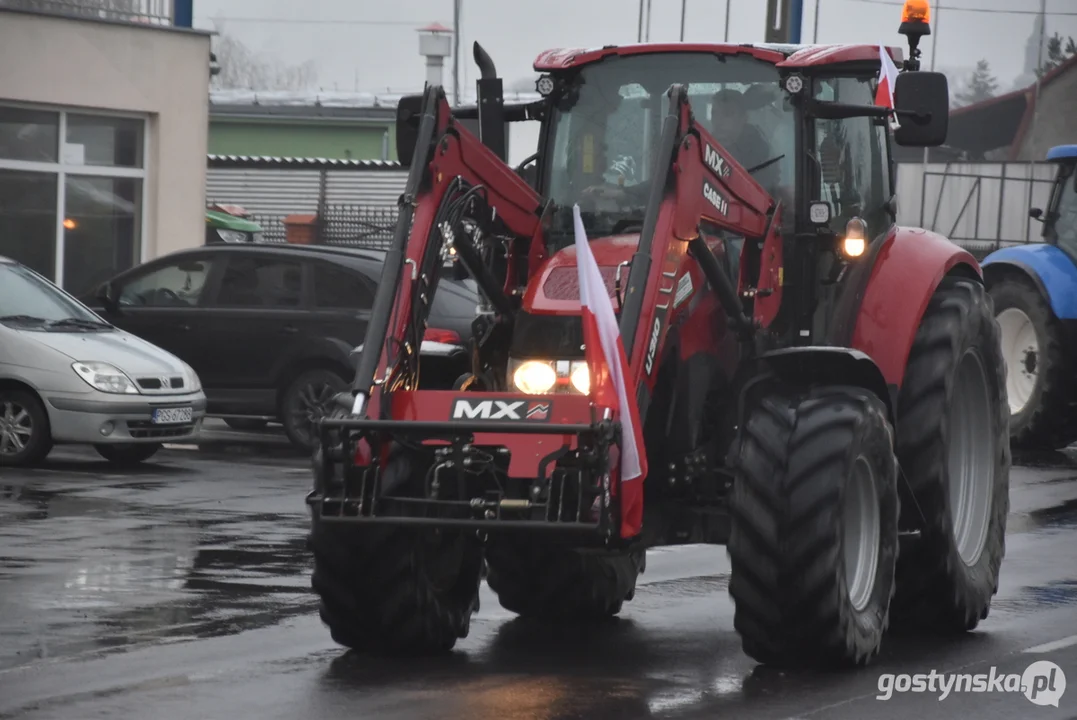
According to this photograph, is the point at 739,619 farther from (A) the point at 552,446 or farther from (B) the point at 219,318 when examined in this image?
(B) the point at 219,318

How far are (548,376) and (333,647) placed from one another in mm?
1517

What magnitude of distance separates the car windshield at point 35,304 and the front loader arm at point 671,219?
9433 mm

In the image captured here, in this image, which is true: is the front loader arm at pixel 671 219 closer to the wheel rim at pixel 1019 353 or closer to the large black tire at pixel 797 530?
the large black tire at pixel 797 530

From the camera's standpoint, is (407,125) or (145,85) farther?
(145,85)

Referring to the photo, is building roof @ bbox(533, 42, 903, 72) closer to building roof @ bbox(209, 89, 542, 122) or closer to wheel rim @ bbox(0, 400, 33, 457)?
wheel rim @ bbox(0, 400, 33, 457)

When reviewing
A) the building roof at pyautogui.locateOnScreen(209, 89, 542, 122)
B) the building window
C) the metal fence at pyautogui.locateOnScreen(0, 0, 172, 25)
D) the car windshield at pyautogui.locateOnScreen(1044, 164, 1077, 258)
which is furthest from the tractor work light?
the building roof at pyautogui.locateOnScreen(209, 89, 542, 122)

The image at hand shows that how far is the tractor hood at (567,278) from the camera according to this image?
27.0ft

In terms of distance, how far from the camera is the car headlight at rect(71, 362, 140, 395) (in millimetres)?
15891

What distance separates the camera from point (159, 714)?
700cm

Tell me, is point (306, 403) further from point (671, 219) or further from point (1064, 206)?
point (671, 219)

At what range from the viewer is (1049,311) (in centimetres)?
1867

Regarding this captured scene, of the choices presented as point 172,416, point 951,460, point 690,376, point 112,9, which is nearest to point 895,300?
point 951,460

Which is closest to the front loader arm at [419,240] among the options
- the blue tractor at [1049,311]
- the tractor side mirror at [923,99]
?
the tractor side mirror at [923,99]

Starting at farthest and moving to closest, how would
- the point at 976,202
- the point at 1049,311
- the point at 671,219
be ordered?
the point at 976,202 < the point at 1049,311 < the point at 671,219
